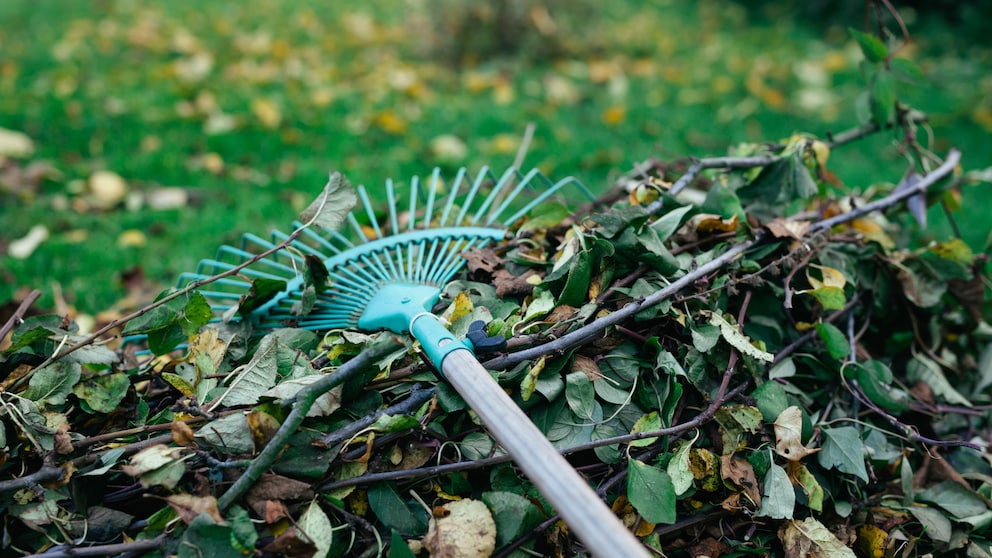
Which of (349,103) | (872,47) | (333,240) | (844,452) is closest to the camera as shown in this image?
(844,452)

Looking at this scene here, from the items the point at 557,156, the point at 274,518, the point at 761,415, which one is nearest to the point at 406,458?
the point at 274,518

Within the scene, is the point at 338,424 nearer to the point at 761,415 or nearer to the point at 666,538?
the point at 666,538

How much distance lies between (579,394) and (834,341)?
0.57 m

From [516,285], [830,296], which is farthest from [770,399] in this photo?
[516,285]

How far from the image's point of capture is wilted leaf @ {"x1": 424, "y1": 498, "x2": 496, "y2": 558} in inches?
44.0

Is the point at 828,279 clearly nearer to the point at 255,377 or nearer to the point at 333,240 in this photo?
the point at 255,377

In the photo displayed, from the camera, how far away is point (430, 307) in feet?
4.62

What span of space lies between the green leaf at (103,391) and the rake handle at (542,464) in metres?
0.63

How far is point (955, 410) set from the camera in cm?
156

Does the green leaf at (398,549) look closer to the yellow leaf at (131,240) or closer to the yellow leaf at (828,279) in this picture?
the yellow leaf at (828,279)

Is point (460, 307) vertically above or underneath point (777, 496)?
above

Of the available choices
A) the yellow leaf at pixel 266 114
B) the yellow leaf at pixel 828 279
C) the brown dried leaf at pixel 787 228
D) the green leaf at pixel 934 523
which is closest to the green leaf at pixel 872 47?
the brown dried leaf at pixel 787 228

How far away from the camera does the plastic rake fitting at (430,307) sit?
94cm

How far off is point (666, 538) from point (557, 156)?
220cm
